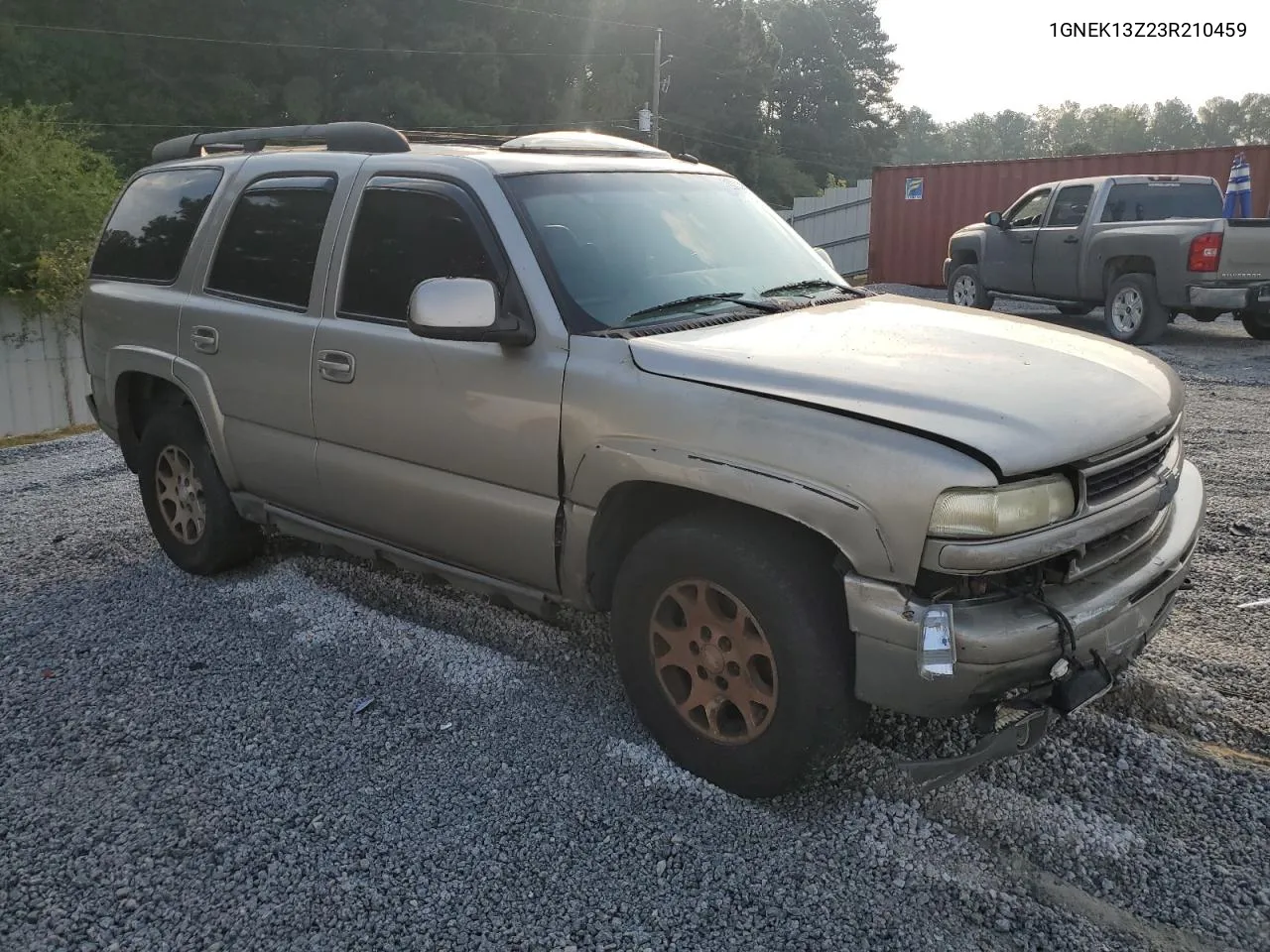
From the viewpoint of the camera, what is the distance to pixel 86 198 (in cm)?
2295

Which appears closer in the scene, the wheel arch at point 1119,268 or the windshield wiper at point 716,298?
the windshield wiper at point 716,298

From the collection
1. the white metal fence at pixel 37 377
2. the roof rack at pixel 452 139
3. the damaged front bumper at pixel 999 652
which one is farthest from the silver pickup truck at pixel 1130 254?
the white metal fence at pixel 37 377

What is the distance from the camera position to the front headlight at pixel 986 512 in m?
2.58

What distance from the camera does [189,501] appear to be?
16.4ft

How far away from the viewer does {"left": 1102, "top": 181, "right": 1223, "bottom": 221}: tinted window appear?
12625mm

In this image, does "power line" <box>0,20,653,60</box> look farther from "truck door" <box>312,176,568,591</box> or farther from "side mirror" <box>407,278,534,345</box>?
"side mirror" <box>407,278,534,345</box>

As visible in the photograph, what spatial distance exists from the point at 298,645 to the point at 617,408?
6.41ft

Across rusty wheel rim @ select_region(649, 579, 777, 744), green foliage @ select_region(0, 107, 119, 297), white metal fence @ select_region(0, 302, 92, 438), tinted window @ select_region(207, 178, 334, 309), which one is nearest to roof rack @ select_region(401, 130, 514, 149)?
tinted window @ select_region(207, 178, 334, 309)

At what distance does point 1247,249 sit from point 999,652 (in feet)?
35.8

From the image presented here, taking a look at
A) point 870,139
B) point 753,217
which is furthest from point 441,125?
point 870,139

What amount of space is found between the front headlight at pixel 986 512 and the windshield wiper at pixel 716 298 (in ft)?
4.22

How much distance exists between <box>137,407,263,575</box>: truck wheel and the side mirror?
199 centimetres

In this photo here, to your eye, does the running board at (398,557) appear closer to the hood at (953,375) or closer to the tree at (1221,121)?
the hood at (953,375)

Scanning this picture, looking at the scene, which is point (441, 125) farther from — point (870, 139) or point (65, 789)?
point (870, 139)
